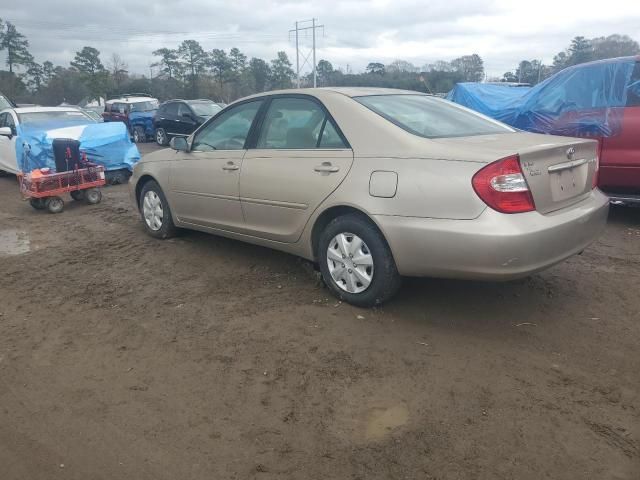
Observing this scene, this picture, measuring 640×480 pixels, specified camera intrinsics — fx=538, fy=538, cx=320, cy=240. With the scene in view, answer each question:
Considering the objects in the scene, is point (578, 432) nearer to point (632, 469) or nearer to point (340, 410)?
point (632, 469)

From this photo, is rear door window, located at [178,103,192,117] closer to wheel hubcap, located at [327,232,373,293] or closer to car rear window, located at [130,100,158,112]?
car rear window, located at [130,100,158,112]

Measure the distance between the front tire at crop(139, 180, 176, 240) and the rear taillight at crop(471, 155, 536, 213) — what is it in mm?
3553

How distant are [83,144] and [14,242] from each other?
12.2ft

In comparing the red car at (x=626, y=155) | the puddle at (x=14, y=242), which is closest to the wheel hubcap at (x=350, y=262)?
the red car at (x=626, y=155)

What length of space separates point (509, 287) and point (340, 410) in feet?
6.91

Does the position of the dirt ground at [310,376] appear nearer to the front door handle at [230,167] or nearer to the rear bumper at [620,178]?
the front door handle at [230,167]

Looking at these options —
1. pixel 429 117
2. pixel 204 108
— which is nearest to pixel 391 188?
pixel 429 117

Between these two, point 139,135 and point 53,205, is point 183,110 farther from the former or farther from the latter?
point 53,205

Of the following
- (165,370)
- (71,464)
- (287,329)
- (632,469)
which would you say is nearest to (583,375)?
(632,469)

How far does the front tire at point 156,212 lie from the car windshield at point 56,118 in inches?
208

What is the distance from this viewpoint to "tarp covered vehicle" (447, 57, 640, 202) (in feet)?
19.2

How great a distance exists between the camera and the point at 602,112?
241 inches

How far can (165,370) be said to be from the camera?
316 centimetres

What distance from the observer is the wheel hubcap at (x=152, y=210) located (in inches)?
229
